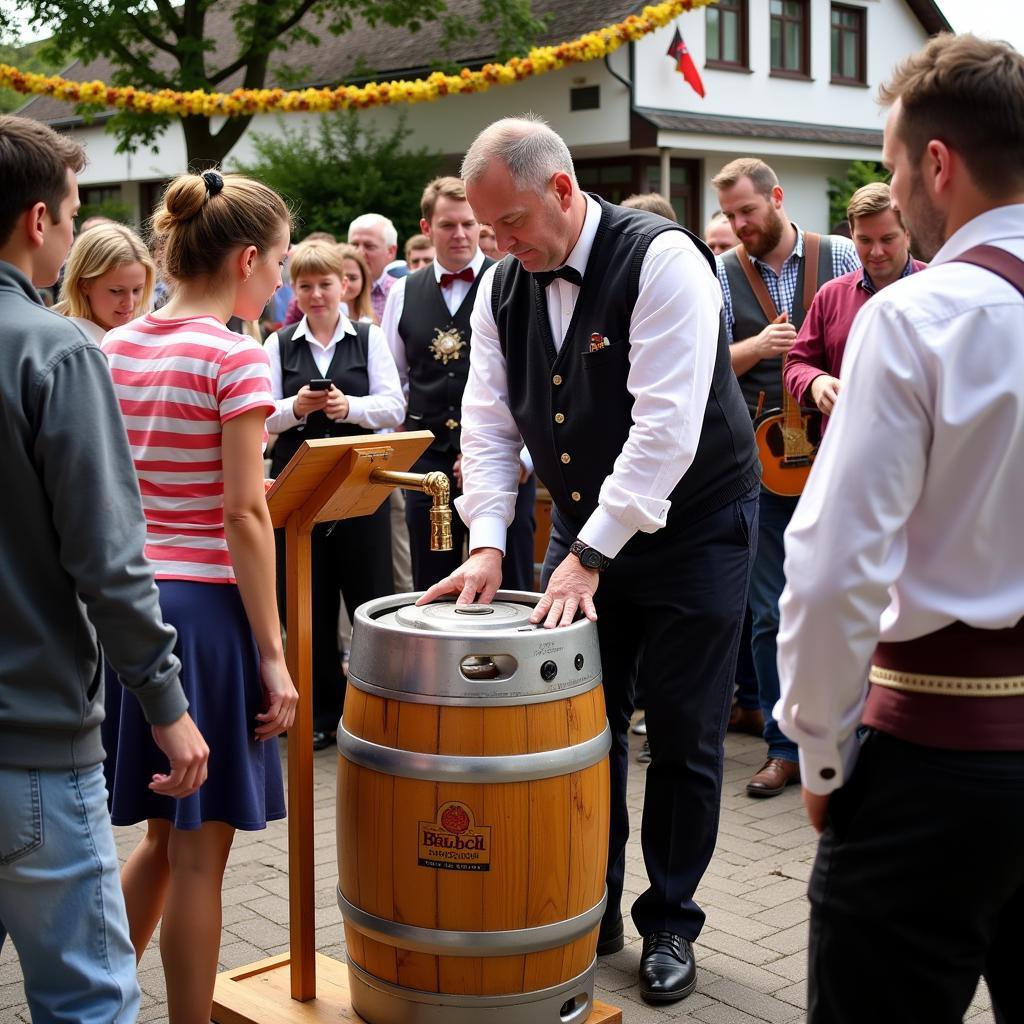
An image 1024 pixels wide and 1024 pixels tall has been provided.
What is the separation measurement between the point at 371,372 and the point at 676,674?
2766 mm

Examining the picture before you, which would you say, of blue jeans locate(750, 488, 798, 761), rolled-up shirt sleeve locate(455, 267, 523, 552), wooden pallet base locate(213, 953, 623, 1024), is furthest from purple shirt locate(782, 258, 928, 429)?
wooden pallet base locate(213, 953, 623, 1024)

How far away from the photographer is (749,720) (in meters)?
5.95

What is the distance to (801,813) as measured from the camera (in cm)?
490

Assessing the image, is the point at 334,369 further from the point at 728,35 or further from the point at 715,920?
the point at 728,35

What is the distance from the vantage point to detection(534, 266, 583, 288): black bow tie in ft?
11.2

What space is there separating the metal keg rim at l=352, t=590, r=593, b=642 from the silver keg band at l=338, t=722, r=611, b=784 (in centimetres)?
24

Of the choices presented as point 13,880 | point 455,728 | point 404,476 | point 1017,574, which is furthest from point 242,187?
point 1017,574

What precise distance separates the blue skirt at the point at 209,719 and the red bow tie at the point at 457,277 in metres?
3.61

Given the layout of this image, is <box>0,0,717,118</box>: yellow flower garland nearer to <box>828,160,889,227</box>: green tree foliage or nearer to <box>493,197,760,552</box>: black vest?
<box>828,160,889,227</box>: green tree foliage

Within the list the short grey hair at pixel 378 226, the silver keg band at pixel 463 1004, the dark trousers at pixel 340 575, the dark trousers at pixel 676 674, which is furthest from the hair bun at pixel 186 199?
the short grey hair at pixel 378 226

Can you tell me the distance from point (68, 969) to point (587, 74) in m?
19.5

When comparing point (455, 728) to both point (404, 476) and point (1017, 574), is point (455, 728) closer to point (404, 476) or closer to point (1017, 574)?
point (404, 476)

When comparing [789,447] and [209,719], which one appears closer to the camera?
[209,719]

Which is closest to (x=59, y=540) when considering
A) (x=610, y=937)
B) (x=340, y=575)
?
(x=610, y=937)
